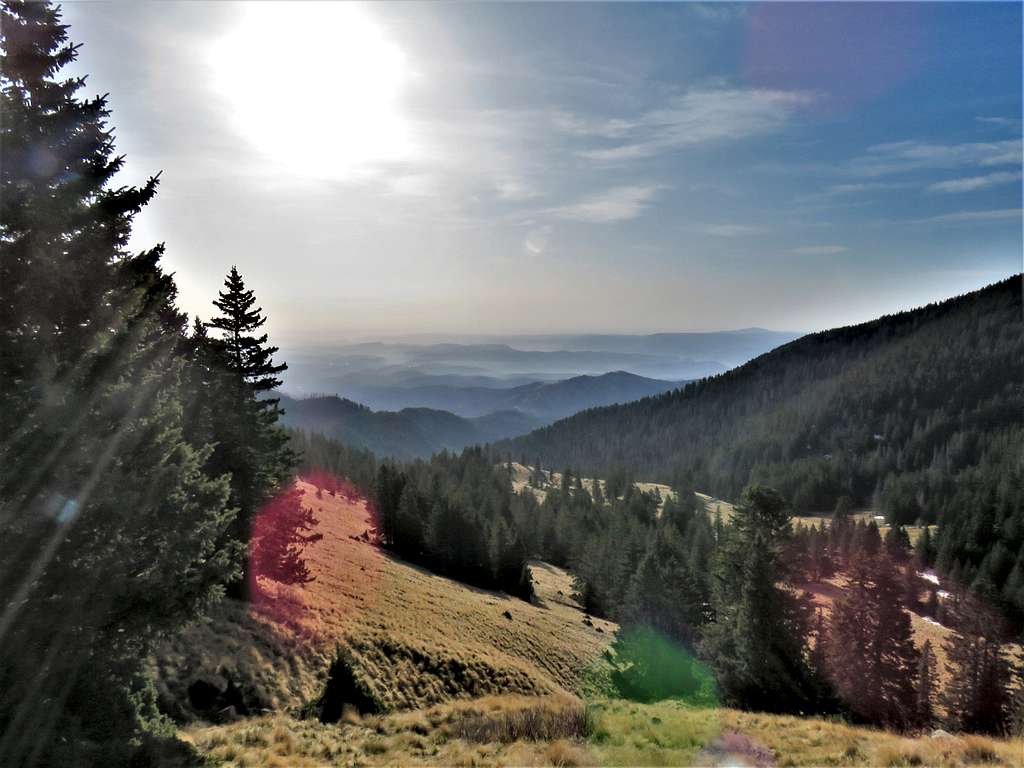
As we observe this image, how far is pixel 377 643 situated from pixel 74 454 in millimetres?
19777

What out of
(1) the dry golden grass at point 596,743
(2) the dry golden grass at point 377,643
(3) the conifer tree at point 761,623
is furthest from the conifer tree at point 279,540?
(3) the conifer tree at point 761,623

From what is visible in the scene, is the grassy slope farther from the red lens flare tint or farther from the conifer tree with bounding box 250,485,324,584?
the conifer tree with bounding box 250,485,324,584

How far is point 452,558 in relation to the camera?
6562 centimetres

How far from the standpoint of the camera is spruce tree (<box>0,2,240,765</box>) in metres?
10.1

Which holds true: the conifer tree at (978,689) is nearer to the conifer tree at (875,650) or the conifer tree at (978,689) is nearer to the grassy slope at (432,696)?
the conifer tree at (875,650)

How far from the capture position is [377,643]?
2644 cm

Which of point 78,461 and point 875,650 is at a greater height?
point 78,461

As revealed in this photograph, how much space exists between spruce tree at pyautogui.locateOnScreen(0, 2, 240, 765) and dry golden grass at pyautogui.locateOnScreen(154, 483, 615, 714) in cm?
698

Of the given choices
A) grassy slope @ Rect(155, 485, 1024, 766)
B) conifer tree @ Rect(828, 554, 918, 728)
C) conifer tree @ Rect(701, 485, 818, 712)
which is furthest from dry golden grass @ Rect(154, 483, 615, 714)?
conifer tree @ Rect(828, 554, 918, 728)

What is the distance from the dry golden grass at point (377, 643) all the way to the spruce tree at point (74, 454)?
698cm

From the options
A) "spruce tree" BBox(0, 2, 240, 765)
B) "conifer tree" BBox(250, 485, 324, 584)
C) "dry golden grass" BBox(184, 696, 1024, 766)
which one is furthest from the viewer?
"conifer tree" BBox(250, 485, 324, 584)

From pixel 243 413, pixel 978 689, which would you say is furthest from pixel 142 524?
pixel 978 689

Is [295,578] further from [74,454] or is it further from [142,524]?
[74,454]

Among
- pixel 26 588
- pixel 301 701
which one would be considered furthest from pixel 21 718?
pixel 301 701
